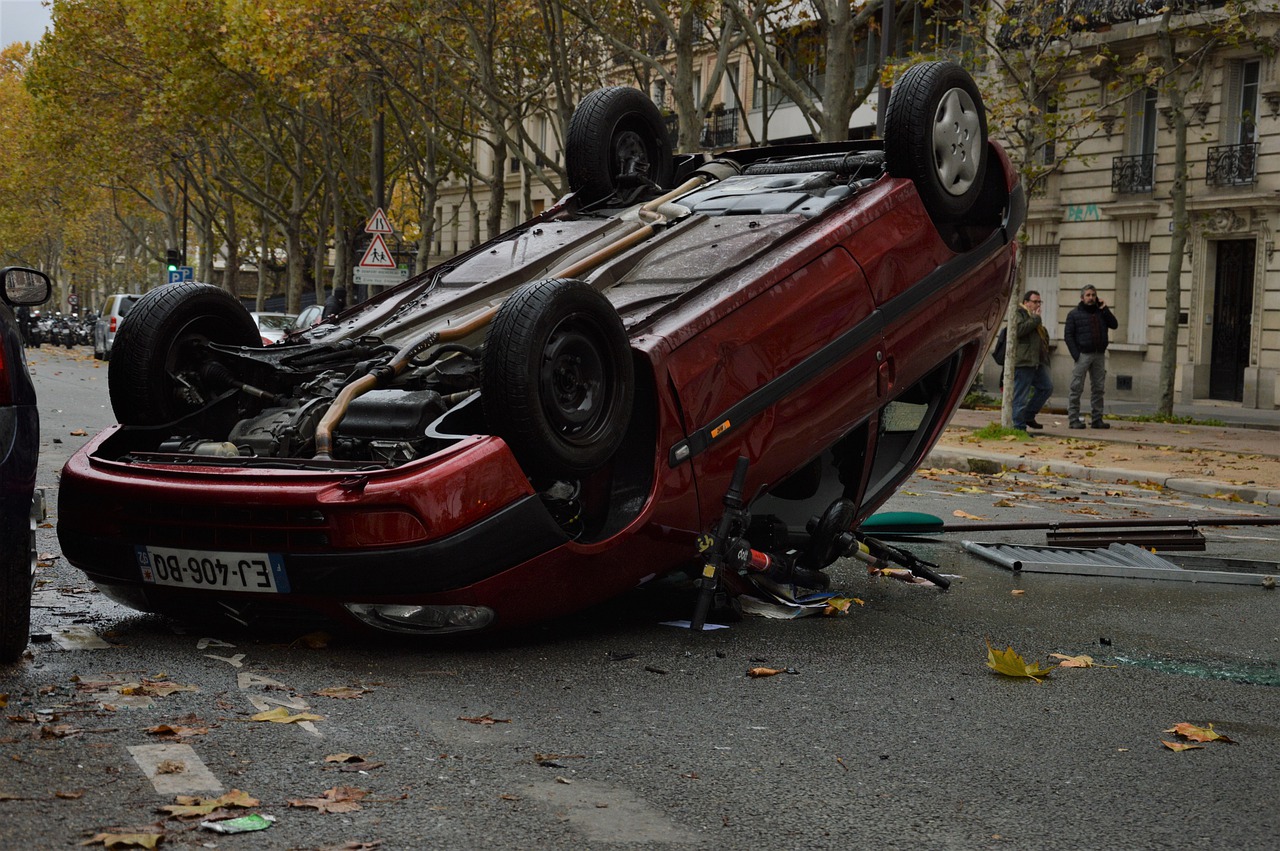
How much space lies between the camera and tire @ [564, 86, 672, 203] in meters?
7.52

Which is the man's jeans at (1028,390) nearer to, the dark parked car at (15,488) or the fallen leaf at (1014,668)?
the fallen leaf at (1014,668)

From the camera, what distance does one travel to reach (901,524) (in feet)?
28.3

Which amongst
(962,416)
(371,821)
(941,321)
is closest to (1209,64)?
(962,416)

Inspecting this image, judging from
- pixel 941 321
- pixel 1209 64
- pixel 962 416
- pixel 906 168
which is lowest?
pixel 962 416

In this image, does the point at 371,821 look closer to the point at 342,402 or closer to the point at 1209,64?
the point at 342,402

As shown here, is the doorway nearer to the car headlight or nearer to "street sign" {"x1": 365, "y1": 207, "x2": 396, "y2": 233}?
"street sign" {"x1": 365, "y1": 207, "x2": 396, "y2": 233}

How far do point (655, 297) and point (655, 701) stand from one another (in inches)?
71.0

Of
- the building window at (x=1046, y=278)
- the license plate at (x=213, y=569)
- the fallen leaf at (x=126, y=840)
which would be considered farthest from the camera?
the building window at (x=1046, y=278)

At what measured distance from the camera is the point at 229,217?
50.5 meters

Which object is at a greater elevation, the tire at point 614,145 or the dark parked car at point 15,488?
the tire at point 614,145

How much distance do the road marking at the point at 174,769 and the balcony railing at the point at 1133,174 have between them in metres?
28.8

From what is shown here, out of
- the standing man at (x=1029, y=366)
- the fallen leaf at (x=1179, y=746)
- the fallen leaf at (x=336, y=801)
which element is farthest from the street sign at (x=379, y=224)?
the fallen leaf at (x=336, y=801)

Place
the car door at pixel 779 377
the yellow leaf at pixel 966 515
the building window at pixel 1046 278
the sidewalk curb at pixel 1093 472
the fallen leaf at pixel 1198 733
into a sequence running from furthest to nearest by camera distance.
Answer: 1. the building window at pixel 1046 278
2. the sidewalk curb at pixel 1093 472
3. the yellow leaf at pixel 966 515
4. the car door at pixel 779 377
5. the fallen leaf at pixel 1198 733

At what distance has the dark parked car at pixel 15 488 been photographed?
15.3 ft
